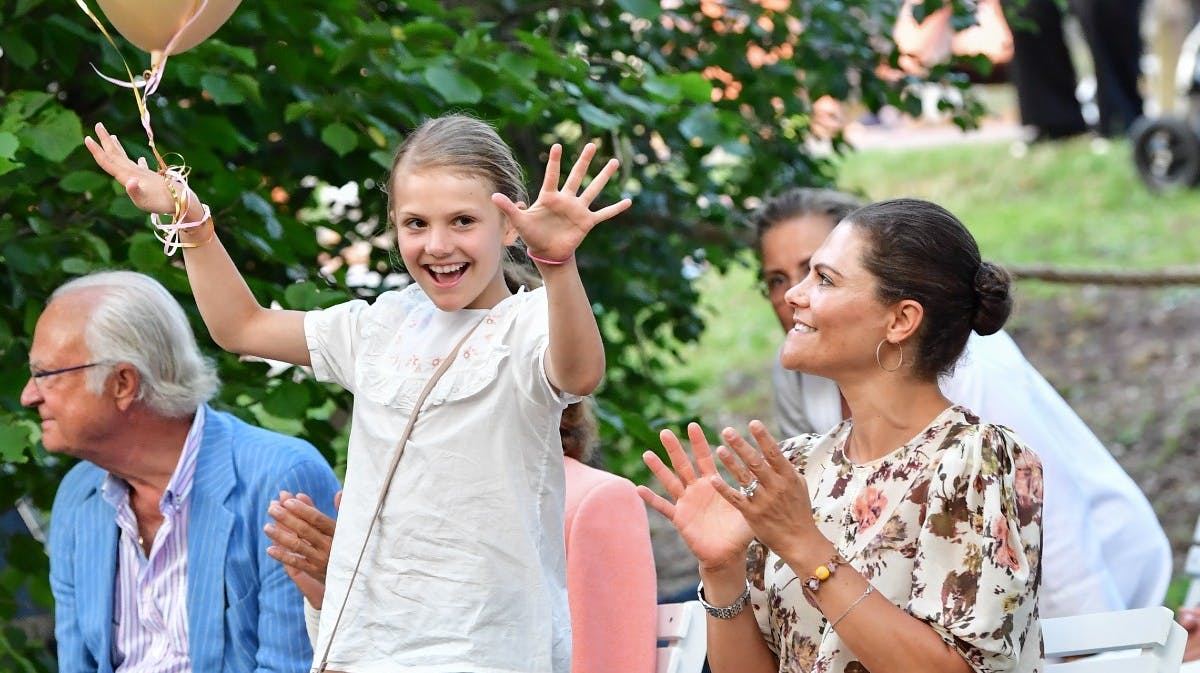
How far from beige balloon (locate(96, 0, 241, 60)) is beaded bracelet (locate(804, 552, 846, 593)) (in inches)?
49.0

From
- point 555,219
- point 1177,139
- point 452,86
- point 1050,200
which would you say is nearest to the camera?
point 555,219

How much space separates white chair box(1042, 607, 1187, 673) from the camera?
7.88ft

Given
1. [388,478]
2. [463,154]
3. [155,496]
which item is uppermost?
[463,154]

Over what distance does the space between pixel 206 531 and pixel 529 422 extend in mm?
884

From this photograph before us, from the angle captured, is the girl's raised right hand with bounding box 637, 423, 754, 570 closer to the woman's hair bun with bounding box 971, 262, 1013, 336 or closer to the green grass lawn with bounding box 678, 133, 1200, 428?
the woman's hair bun with bounding box 971, 262, 1013, 336

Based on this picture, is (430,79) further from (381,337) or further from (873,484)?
(873,484)

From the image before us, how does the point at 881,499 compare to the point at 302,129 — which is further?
the point at 302,129

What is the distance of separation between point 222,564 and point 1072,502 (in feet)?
5.11

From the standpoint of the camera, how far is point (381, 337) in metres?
2.42

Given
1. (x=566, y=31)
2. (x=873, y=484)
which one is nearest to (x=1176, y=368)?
(x=566, y=31)

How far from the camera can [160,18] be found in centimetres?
247

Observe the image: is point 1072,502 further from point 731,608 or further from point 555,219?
point 555,219

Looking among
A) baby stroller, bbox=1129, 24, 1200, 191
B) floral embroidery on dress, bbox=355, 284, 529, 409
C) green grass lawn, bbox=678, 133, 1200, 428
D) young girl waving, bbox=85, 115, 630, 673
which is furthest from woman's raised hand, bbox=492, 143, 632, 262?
baby stroller, bbox=1129, 24, 1200, 191

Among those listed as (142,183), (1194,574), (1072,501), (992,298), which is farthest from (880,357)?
(1194,574)
